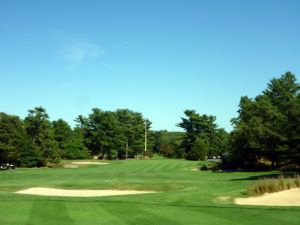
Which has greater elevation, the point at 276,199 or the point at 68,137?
the point at 68,137

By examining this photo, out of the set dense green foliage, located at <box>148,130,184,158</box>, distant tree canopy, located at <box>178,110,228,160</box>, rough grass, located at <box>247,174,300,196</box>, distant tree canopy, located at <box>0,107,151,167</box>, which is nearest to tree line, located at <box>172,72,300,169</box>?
rough grass, located at <box>247,174,300,196</box>

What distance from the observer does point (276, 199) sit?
2017 centimetres

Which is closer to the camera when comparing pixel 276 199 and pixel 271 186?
pixel 276 199

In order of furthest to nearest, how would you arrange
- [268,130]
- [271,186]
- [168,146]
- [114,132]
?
[168,146]
[114,132]
[268,130]
[271,186]

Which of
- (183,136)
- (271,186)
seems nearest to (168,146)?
(183,136)

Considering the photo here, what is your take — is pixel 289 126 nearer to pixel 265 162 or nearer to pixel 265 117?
pixel 265 117

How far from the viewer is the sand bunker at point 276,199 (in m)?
19.2

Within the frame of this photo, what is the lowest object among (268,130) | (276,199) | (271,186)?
(276,199)

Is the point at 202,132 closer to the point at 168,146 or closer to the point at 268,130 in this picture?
the point at 168,146

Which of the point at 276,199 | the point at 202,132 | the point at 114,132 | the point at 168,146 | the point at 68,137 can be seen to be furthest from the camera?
the point at 168,146

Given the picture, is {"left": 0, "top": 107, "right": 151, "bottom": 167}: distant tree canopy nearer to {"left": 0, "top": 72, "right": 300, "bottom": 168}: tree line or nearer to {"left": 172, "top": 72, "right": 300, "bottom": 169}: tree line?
{"left": 0, "top": 72, "right": 300, "bottom": 168}: tree line

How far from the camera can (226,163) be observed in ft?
195

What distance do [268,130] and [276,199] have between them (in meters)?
30.8

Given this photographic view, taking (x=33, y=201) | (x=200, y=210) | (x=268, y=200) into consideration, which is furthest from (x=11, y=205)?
(x=268, y=200)
